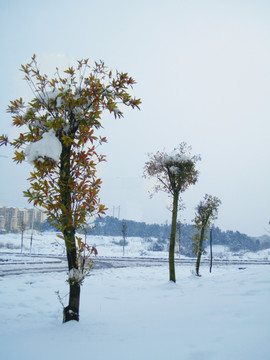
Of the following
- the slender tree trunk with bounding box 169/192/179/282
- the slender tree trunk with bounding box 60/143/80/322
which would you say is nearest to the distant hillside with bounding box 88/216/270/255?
the slender tree trunk with bounding box 169/192/179/282

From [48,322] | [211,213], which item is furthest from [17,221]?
[48,322]

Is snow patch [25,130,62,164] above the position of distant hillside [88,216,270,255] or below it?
above

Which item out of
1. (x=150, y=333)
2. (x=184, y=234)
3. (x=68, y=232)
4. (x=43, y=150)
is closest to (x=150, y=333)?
(x=150, y=333)

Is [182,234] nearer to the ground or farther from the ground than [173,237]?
nearer to the ground

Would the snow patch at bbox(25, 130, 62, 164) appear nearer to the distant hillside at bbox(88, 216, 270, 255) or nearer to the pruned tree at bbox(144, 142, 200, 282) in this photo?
the pruned tree at bbox(144, 142, 200, 282)

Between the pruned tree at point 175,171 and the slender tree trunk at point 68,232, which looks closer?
the slender tree trunk at point 68,232

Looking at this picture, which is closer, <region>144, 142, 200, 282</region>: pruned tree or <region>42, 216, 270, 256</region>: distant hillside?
<region>144, 142, 200, 282</region>: pruned tree

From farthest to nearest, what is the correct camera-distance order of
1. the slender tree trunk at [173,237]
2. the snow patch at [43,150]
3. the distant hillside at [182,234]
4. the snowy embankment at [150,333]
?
the distant hillside at [182,234], the slender tree trunk at [173,237], the snow patch at [43,150], the snowy embankment at [150,333]

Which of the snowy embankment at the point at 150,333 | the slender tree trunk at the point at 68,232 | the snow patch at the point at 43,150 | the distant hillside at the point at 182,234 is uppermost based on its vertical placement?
the snow patch at the point at 43,150

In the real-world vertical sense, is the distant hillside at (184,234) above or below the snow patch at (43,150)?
below

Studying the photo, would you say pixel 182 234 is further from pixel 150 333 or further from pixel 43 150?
pixel 43 150

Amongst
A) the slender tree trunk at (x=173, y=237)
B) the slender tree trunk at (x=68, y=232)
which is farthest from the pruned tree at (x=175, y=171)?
the slender tree trunk at (x=68, y=232)

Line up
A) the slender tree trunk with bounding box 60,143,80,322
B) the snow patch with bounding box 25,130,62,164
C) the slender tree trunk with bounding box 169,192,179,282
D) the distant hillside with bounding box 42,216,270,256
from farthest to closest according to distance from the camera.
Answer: the distant hillside with bounding box 42,216,270,256, the slender tree trunk with bounding box 169,192,179,282, the slender tree trunk with bounding box 60,143,80,322, the snow patch with bounding box 25,130,62,164

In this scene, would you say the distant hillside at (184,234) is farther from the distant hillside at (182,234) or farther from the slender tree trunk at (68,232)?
the slender tree trunk at (68,232)
